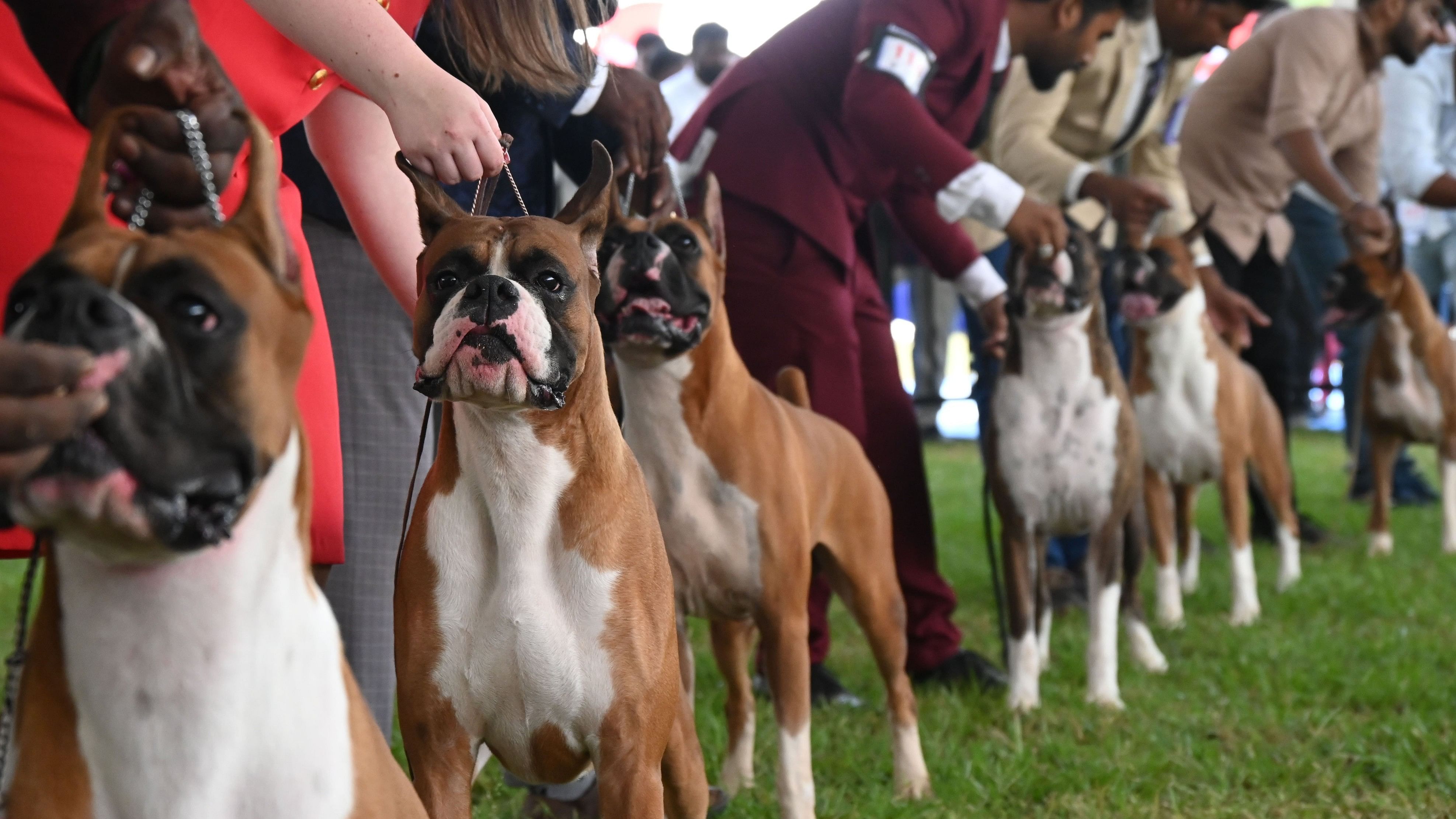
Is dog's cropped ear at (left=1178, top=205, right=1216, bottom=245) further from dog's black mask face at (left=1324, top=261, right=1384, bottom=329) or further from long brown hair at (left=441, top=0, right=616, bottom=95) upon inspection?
long brown hair at (left=441, top=0, right=616, bottom=95)

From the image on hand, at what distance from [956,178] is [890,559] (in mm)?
1228

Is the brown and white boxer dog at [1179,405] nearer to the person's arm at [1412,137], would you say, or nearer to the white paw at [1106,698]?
the white paw at [1106,698]

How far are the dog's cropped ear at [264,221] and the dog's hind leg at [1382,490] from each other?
22.9ft

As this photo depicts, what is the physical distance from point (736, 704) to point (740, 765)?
0.16 metres

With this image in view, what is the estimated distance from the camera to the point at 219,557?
1306mm

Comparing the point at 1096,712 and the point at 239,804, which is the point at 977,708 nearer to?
the point at 1096,712

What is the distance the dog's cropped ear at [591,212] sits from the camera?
8.11ft

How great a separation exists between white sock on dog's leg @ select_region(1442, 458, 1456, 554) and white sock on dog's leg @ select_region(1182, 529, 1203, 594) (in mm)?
1584

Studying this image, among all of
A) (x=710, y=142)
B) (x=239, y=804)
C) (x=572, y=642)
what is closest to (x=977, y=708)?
(x=710, y=142)

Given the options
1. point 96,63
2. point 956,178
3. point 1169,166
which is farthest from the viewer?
point 1169,166

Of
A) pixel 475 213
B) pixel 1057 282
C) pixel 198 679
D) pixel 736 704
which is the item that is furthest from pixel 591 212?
pixel 1057 282

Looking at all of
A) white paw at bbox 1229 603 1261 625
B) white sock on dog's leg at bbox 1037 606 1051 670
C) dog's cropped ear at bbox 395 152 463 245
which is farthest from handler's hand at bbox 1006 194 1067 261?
dog's cropped ear at bbox 395 152 463 245

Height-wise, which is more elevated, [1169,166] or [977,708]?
[1169,166]

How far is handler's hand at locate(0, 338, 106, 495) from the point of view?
111 cm
